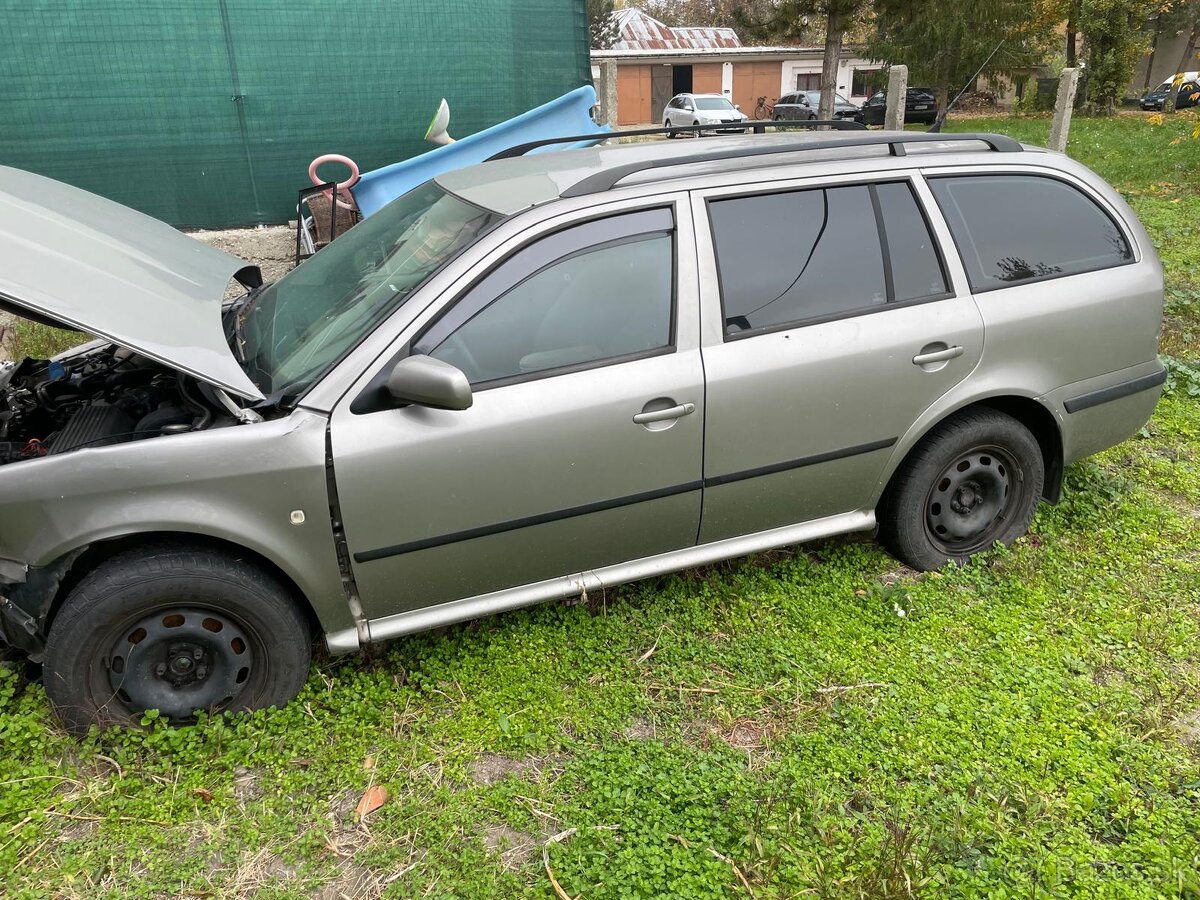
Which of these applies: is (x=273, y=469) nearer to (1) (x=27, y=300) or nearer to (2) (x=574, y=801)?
(1) (x=27, y=300)

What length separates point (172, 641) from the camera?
8.95ft

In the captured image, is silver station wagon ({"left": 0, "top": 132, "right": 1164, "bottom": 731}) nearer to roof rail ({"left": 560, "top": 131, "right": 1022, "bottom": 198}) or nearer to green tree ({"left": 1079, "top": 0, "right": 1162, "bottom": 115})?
roof rail ({"left": 560, "top": 131, "right": 1022, "bottom": 198})

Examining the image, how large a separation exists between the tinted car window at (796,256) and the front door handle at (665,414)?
33 centimetres

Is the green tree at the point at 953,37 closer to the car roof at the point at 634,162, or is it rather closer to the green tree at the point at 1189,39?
the green tree at the point at 1189,39

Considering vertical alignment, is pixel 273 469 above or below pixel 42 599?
Answer: above

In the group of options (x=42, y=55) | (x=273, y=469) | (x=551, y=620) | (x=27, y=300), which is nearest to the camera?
(x=27, y=300)

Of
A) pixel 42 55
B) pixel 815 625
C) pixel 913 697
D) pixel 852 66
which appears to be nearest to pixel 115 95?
pixel 42 55

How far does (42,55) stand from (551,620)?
19.1ft

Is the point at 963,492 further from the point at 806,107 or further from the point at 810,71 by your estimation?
the point at 810,71

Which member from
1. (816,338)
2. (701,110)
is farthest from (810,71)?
(816,338)

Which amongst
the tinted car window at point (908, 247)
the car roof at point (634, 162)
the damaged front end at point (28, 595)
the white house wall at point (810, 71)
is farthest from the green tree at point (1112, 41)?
the damaged front end at point (28, 595)

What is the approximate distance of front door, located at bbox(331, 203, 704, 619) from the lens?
269 centimetres

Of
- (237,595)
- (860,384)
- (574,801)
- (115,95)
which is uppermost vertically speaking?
(115,95)

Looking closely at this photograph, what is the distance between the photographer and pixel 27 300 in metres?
2.34
